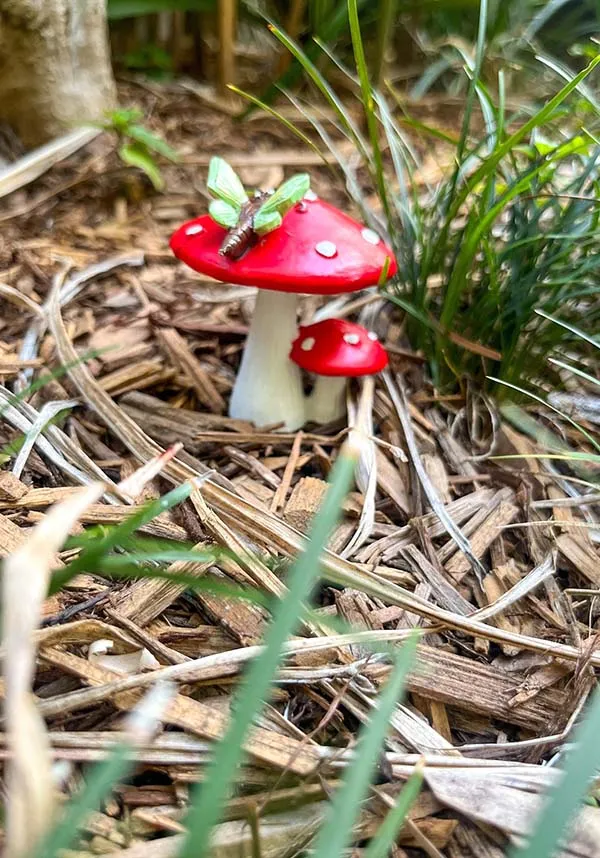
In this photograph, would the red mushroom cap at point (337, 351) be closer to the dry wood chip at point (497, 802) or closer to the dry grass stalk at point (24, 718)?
the dry wood chip at point (497, 802)

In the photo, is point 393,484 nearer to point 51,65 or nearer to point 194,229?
point 194,229

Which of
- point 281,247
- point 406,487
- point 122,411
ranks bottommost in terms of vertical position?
point 406,487

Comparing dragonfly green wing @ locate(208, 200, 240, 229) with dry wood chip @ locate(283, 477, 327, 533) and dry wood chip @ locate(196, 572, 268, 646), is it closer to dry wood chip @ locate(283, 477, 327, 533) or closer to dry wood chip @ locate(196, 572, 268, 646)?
dry wood chip @ locate(283, 477, 327, 533)

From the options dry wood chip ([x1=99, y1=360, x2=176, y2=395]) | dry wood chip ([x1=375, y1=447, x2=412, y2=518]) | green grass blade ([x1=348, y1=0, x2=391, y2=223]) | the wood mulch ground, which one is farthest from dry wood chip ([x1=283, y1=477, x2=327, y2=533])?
green grass blade ([x1=348, y1=0, x2=391, y2=223])

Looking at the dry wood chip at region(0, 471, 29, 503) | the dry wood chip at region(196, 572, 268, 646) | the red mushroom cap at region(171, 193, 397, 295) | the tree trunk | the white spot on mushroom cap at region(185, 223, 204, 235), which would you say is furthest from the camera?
the tree trunk

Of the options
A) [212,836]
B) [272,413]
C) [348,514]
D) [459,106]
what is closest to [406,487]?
[348,514]

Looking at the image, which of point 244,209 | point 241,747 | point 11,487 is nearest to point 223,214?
point 244,209

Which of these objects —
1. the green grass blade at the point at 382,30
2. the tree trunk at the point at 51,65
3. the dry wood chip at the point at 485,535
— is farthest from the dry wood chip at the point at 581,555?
the green grass blade at the point at 382,30

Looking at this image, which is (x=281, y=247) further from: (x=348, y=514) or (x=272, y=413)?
(x=348, y=514)
